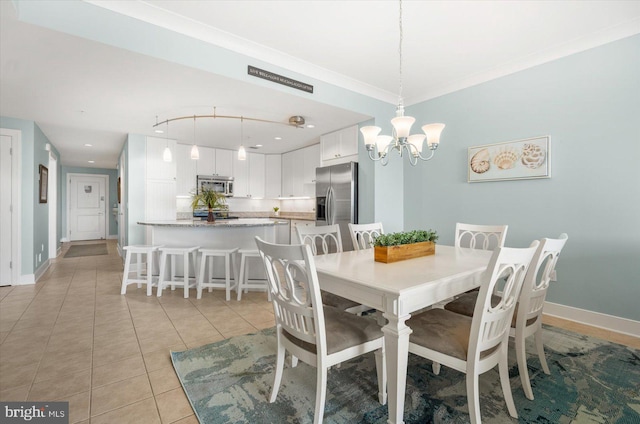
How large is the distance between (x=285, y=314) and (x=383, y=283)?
558 millimetres

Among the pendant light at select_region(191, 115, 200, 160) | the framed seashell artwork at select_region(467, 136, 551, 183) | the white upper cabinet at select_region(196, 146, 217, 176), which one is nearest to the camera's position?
the framed seashell artwork at select_region(467, 136, 551, 183)

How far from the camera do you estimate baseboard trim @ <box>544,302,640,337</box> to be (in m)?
2.65

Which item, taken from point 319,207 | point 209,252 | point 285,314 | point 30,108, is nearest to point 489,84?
point 319,207

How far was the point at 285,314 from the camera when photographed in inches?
63.7

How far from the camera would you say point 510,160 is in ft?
10.9

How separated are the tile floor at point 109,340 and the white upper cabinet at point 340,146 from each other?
7.83 feet

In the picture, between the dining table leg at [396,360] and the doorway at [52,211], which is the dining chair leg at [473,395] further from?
the doorway at [52,211]

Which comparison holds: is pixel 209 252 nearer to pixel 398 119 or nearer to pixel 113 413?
pixel 113 413

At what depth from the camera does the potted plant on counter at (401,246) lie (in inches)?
78.6

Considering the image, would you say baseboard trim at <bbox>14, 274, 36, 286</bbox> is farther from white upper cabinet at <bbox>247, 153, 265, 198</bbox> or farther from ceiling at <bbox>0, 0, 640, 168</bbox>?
white upper cabinet at <bbox>247, 153, 265, 198</bbox>

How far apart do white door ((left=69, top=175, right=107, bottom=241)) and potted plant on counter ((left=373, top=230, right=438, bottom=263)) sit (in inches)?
421

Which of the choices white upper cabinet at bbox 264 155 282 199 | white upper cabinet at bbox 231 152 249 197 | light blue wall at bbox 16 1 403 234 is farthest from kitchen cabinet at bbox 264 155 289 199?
light blue wall at bbox 16 1 403 234

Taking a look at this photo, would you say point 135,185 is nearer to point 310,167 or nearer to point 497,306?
point 310,167

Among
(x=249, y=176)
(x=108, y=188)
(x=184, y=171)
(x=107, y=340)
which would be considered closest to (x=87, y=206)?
(x=108, y=188)
